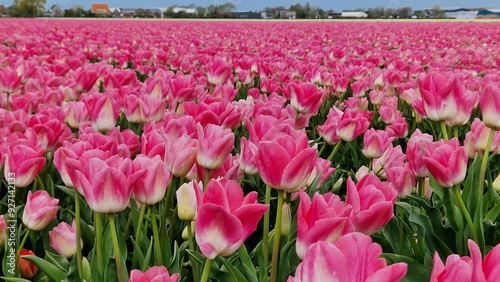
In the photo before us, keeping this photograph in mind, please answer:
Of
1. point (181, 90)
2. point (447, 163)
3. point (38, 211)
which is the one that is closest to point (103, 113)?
point (181, 90)

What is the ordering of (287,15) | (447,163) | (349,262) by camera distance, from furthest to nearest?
(287,15)
(447,163)
(349,262)

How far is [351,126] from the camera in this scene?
187 centimetres

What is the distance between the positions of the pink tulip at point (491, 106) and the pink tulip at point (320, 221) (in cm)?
80

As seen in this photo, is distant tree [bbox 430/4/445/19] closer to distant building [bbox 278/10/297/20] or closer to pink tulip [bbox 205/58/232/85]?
distant building [bbox 278/10/297/20]

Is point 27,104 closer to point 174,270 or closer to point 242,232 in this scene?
point 174,270

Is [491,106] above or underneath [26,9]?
above

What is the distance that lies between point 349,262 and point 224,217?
0.95 feet

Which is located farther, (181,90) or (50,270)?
(181,90)

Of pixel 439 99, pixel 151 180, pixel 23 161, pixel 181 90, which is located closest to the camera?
pixel 151 180

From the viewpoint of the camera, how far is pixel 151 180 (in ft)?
3.62

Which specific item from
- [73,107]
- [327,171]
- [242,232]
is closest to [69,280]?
[242,232]

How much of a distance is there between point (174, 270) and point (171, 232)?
22 cm

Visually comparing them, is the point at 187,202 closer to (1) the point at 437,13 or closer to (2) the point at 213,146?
(2) the point at 213,146

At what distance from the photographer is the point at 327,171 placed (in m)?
1.54
